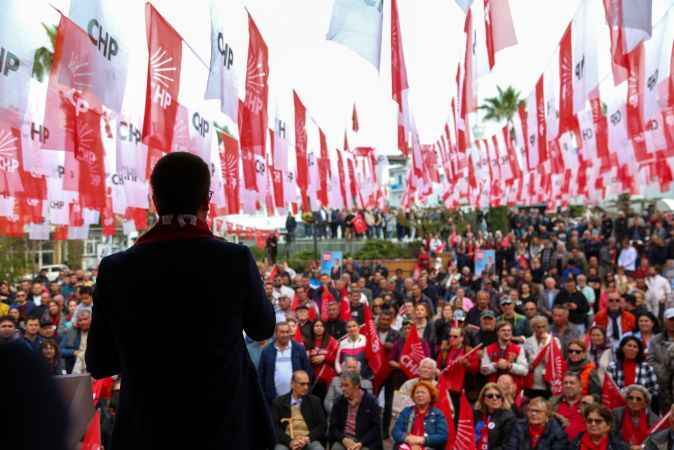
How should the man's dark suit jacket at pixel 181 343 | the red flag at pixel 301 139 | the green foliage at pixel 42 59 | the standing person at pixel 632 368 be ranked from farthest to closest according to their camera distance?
the red flag at pixel 301 139 → the green foliage at pixel 42 59 → the standing person at pixel 632 368 → the man's dark suit jacket at pixel 181 343

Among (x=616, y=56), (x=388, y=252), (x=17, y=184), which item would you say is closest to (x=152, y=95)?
(x=17, y=184)

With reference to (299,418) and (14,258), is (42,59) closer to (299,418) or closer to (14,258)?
(299,418)

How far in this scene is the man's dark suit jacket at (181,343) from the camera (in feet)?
8.31

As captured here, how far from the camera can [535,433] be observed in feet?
26.0

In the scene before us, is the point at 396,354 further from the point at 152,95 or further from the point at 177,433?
the point at 177,433

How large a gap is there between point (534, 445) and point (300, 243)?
31.0 m

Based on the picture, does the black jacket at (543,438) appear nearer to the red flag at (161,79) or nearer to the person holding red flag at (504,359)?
the person holding red flag at (504,359)

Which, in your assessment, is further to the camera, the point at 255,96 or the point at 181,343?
the point at 255,96

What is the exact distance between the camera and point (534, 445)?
7.88m

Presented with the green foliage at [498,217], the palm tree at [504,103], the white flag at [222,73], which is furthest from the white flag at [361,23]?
the palm tree at [504,103]

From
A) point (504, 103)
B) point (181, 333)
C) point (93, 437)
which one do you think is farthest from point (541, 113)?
point (504, 103)

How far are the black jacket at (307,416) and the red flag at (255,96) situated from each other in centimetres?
440

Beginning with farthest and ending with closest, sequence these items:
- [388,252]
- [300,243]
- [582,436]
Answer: [300,243], [388,252], [582,436]

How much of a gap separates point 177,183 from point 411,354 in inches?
325
